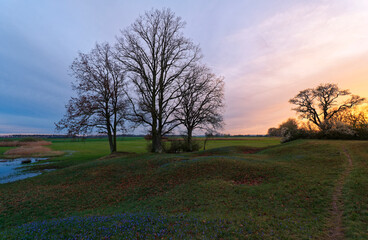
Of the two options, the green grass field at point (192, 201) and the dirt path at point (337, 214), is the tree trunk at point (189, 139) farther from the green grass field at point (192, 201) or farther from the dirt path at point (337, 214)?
the dirt path at point (337, 214)

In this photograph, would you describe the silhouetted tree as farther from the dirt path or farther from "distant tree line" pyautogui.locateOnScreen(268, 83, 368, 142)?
the dirt path

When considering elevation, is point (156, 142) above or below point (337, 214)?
above

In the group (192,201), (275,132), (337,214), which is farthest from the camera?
(275,132)

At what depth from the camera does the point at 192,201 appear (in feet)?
32.9

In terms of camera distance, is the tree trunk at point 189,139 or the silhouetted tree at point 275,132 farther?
the silhouetted tree at point 275,132

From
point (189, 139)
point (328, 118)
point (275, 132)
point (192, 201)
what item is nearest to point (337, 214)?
point (192, 201)

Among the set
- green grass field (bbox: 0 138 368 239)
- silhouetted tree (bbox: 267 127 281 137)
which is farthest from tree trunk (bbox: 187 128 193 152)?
silhouetted tree (bbox: 267 127 281 137)

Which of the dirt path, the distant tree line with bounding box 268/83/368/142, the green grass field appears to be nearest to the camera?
the dirt path

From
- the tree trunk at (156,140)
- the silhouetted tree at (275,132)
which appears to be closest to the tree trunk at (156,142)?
the tree trunk at (156,140)

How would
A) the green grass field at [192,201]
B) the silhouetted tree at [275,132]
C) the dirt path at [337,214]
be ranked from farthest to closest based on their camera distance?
the silhouetted tree at [275,132], the green grass field at [192,201], the dirt path at [337,214]

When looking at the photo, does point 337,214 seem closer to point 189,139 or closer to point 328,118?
point 189,139

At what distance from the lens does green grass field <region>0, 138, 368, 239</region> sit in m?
6.38

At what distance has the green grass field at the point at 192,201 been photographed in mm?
6375

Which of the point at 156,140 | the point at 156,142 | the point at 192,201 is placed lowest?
the point at 192,201
